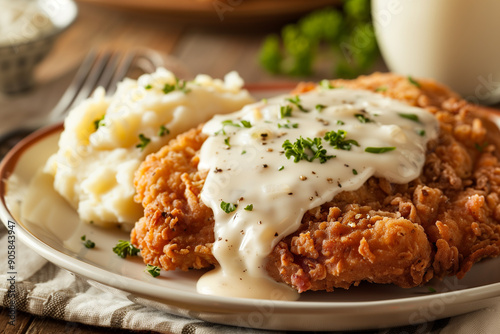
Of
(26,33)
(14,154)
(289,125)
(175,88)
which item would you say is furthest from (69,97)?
(289,125)

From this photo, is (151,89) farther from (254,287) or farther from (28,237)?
(254,287)

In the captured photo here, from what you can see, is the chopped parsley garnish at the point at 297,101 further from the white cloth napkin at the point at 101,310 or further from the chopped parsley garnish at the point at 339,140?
the white cloth napkin at the point at 101,310

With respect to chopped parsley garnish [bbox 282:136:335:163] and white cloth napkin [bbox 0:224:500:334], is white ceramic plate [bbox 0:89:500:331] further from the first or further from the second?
chopped parsley garnish [bbox 282:136:335:163]

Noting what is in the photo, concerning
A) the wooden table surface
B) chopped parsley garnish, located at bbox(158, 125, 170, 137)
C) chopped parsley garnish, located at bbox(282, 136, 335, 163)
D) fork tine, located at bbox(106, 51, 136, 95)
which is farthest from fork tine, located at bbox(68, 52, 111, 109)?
chopped parsley garnish, located at bbox(282, 136, 335, 163)

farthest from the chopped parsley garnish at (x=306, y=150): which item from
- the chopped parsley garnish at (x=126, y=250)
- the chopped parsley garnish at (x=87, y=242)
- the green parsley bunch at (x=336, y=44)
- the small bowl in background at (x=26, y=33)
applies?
the small bowl in background at (x=26, y=33)

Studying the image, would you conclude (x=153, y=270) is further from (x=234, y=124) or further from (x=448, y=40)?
(x=448, y=40)

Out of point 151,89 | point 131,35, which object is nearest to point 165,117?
point 151,89
